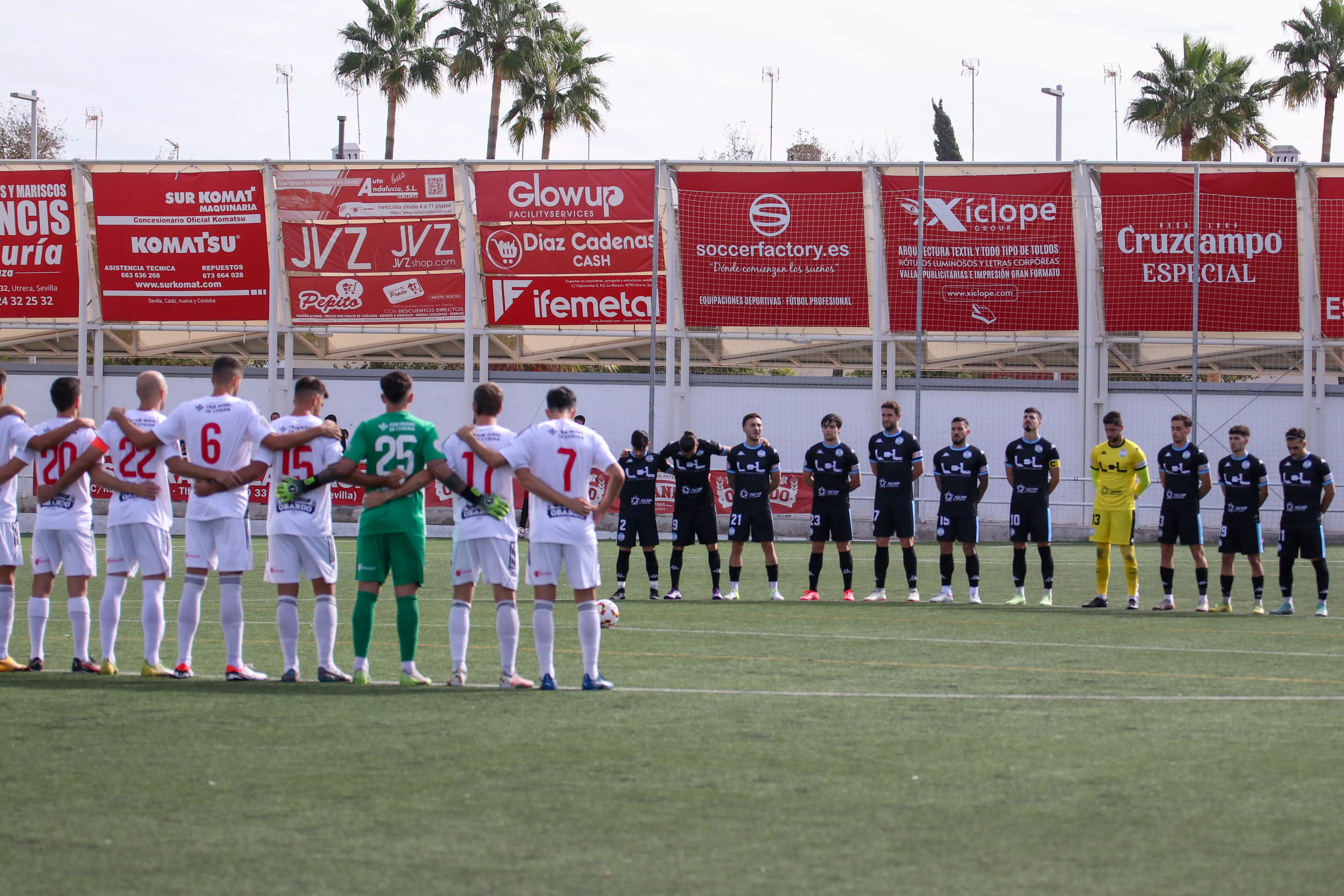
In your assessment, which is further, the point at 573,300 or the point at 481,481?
the point at 573,300

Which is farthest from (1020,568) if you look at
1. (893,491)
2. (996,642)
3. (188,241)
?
(188,241)

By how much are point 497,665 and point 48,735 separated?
3454 mm

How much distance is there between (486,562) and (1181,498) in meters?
9.66

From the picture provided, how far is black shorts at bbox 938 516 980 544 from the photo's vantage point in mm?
16922

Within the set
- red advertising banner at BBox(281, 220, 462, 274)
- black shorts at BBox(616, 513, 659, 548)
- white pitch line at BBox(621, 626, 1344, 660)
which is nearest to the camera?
white pitch line at BBox(621, 626, 1344, 660)

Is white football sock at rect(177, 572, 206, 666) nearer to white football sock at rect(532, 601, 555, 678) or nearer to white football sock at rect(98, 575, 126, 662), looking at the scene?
white football sock at rect(98, 575, 126, 662)

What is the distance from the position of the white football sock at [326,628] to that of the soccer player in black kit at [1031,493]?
9.38 m

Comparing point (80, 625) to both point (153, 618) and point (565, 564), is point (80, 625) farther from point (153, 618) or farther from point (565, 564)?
point (565, 564)

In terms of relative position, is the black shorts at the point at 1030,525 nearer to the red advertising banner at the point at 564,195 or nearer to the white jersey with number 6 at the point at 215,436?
the white jersey with number 6 at the point at 215,436

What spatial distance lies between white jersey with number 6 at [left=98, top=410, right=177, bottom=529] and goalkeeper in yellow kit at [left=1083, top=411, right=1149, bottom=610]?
995 cm

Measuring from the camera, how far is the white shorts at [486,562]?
9180 mm

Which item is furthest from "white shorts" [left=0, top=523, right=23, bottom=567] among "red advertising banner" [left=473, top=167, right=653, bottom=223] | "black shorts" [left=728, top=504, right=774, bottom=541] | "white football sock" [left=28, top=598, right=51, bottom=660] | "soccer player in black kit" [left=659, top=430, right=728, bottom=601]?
"red advertising banner" [left=473, top=167, right=653, bottom=223]

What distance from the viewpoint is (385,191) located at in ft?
97.7

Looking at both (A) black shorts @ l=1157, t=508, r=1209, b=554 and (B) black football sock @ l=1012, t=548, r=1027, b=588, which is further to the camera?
(B) black football sock @ l=1012, t=548, r=1027, b=588
